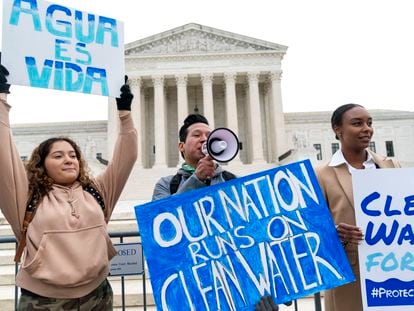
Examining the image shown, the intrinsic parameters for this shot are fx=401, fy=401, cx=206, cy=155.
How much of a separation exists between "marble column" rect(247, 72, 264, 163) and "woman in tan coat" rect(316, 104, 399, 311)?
3875 centimetres

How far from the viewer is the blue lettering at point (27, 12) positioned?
3.35 metres

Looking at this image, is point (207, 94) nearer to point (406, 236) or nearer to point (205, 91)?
point (205, 91)

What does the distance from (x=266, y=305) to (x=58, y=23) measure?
9.57 ft

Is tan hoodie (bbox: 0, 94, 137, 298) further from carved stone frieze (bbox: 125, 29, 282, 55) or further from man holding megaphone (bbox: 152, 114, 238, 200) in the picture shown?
carved stone frieze (bbox: 125, 29, 282, 55)

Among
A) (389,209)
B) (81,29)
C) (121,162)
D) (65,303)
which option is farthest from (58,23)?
(389,209)

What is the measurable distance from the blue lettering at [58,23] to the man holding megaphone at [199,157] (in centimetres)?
135

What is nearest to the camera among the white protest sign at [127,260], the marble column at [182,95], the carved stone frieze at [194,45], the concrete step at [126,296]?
the white protest sign at [127,260]

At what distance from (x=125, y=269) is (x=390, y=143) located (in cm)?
5596

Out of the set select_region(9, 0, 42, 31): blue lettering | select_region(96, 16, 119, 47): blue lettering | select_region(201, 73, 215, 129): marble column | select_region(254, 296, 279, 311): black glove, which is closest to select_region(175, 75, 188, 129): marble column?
select_region(201, 73, 215, 129): marble column

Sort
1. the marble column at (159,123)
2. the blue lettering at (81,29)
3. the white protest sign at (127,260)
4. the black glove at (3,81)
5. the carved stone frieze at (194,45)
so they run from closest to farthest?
the black glove at (3,81) < the blue lettering at (81,29) < the white protest sign at (127,260) < the marble column at (159,123) < the carved stone frieze at (194,45)

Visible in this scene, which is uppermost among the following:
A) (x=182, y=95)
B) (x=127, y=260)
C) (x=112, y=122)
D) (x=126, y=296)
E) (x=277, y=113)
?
Result: (x=182, y=95)

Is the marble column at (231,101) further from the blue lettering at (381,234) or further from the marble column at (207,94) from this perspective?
the blue lettering at (381,234)

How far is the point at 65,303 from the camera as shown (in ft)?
9.39

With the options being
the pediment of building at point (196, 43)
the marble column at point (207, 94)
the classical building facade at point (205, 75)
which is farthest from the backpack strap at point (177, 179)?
the pediment of building at point (196, 43)
